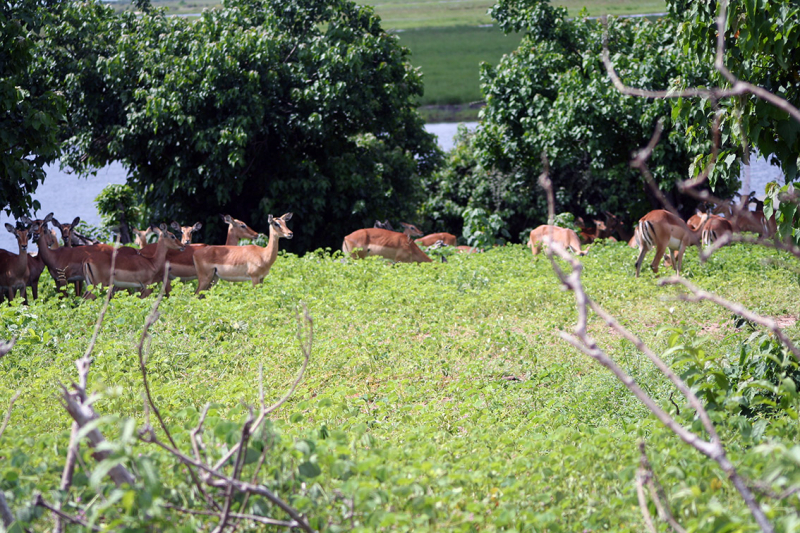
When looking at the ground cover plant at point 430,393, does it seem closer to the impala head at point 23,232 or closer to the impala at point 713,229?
the impala at point 713,229

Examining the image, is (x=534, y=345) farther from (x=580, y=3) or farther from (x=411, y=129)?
(x=580, y=3)

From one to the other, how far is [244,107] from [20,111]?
16.4ft

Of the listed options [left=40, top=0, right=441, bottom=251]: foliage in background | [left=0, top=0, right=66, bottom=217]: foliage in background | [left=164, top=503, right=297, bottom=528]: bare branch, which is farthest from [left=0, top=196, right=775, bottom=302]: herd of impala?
[left=164, top=503, right=297, bottom=528]: bare branch

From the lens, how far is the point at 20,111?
8.95 m

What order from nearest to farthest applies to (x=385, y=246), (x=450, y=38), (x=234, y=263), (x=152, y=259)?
(x=234, y=263) → (x=152, y=259) → (x=385, y=246) → (x=450, y=38)

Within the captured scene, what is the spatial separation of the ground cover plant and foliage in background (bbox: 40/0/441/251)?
171 inches

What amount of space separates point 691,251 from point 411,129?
8.75 metres

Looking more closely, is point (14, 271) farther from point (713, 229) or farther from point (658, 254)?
point (713, 229)

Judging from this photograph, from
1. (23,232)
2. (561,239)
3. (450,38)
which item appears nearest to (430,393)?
(23,232)

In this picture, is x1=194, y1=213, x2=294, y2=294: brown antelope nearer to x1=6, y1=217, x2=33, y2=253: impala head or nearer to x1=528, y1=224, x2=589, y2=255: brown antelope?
x1=6, y1=217, x2=33, y2=253: impala head

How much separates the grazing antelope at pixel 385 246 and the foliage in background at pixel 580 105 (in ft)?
8.79

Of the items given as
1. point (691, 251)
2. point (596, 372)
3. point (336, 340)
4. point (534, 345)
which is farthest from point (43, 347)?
point (691, 251)

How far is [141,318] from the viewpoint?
7.12m

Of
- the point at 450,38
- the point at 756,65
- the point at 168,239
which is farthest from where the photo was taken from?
the point at 450,38
